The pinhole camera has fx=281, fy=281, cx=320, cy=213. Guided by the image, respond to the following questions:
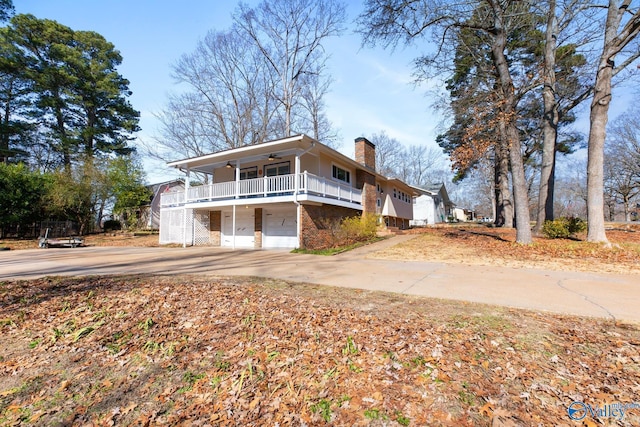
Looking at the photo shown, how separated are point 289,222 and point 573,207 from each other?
59.3 m

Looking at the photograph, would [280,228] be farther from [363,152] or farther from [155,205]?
[155,205]

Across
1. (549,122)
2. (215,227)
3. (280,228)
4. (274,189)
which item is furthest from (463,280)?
(215,227)

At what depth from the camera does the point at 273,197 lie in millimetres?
13289

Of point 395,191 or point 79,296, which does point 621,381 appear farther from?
point 395,191

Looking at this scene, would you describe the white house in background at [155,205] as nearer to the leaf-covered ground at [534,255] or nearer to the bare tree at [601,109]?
the leaf-covered ground at [534,255]

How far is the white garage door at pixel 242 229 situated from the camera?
15992 mm

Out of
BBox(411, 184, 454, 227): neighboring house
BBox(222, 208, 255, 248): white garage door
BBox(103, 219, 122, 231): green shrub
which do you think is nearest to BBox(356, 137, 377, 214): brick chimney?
BBox(222, 208, 255, 248): white garage door

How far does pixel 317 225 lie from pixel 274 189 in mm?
2697

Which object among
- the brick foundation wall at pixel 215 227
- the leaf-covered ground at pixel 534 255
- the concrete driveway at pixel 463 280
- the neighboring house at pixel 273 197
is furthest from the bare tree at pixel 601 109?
the brick foundation wall at pixel 215 227

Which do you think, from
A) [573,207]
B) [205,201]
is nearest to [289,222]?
[205,201]

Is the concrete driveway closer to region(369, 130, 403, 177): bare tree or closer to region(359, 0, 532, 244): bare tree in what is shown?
region(359, 0, 532, 244): bare tree

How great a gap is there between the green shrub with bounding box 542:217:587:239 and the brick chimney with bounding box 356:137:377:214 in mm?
8940

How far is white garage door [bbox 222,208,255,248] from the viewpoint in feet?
52.5

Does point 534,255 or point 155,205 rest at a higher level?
point 155,205
